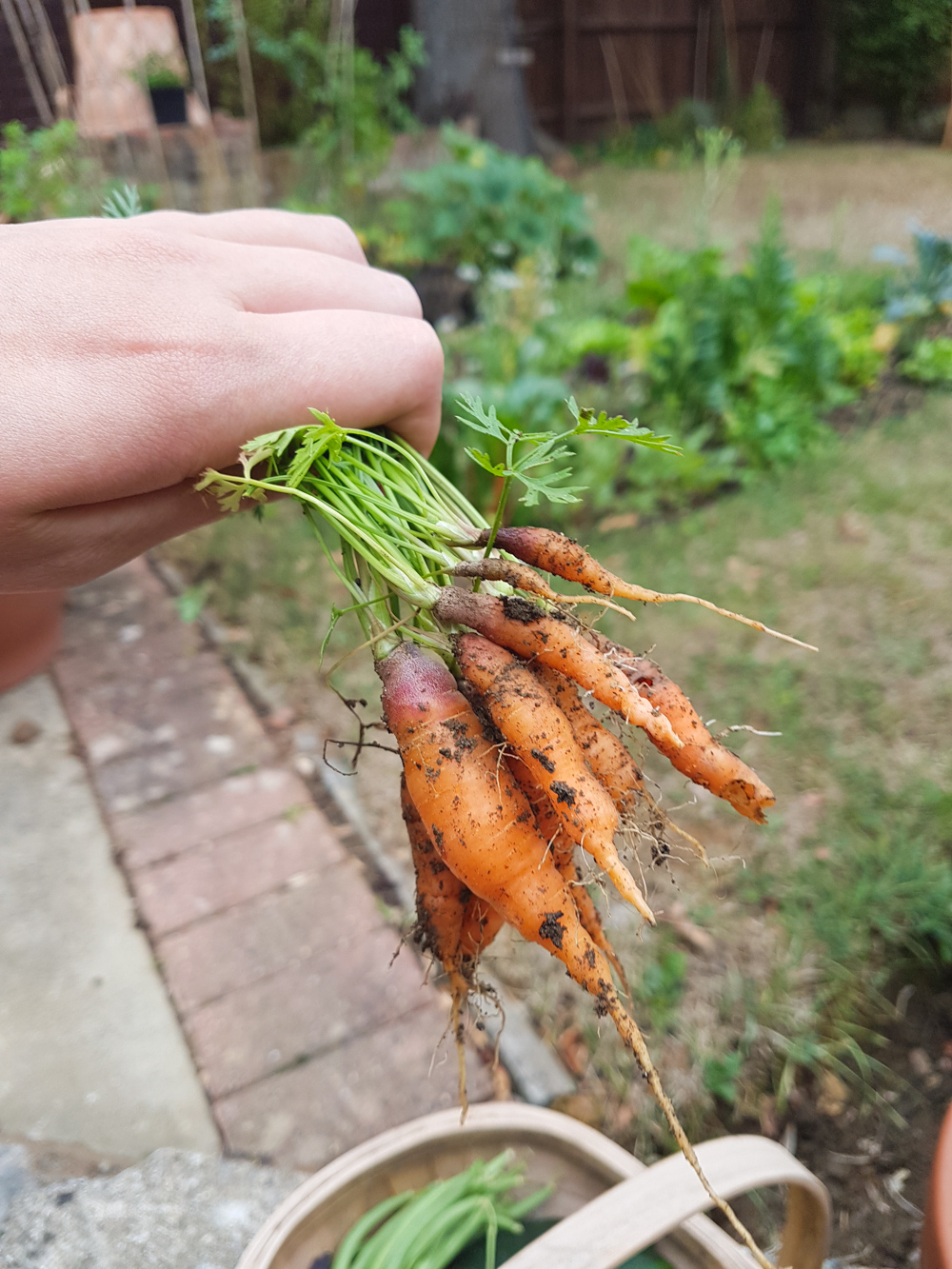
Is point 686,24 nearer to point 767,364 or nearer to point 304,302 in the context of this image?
point 767,364

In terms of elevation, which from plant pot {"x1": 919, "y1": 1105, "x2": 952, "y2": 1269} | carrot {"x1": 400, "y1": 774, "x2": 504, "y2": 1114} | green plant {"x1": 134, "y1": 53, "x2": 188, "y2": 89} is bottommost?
plant pot {"x1": 919, "y1": 1105, "x2": 952, "y2": 1269}

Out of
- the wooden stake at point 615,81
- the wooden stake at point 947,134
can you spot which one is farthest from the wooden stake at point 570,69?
the wooden stake at point 947,134

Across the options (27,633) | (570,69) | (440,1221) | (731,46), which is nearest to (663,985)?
(440,1221)

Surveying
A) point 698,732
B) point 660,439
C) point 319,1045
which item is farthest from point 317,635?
point 660,439

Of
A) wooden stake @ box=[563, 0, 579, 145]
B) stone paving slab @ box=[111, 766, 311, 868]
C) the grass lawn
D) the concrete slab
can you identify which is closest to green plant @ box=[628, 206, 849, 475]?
the grass lawn

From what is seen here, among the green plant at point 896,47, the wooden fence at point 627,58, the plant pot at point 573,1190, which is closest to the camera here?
the plant pot at point 573,1190

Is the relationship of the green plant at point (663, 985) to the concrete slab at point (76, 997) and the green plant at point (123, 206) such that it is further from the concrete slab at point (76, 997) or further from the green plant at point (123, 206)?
the green plant at point (123, 206)

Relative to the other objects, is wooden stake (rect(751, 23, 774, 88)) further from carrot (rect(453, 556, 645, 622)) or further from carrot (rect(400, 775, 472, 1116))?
carrot (rect(400, 775, 472, 1116))
